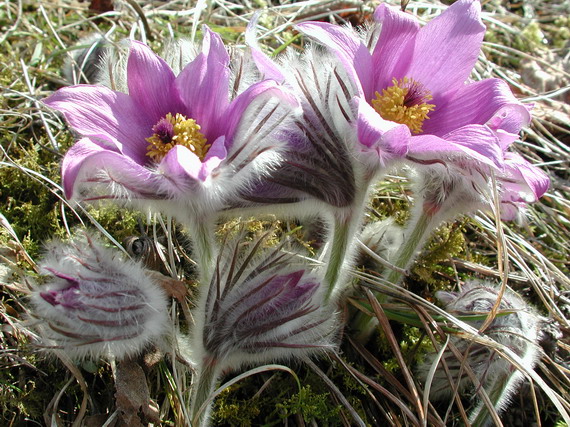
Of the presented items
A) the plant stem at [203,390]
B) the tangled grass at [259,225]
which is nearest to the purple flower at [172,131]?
the tangled grass at [259,225]

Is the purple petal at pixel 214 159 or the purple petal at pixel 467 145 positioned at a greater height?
the purple petal at pixel 467 145

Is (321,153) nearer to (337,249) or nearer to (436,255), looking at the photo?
(337,249)

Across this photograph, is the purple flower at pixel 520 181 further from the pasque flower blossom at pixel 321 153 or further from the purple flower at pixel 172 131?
the purple flower at pixel 172 131

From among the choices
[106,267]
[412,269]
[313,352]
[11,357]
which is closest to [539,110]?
[412,269]

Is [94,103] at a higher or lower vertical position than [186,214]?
higher

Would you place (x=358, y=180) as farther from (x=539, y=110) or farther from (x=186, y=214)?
(x=539, y=110)

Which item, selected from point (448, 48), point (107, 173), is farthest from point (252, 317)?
point (448, 48)
